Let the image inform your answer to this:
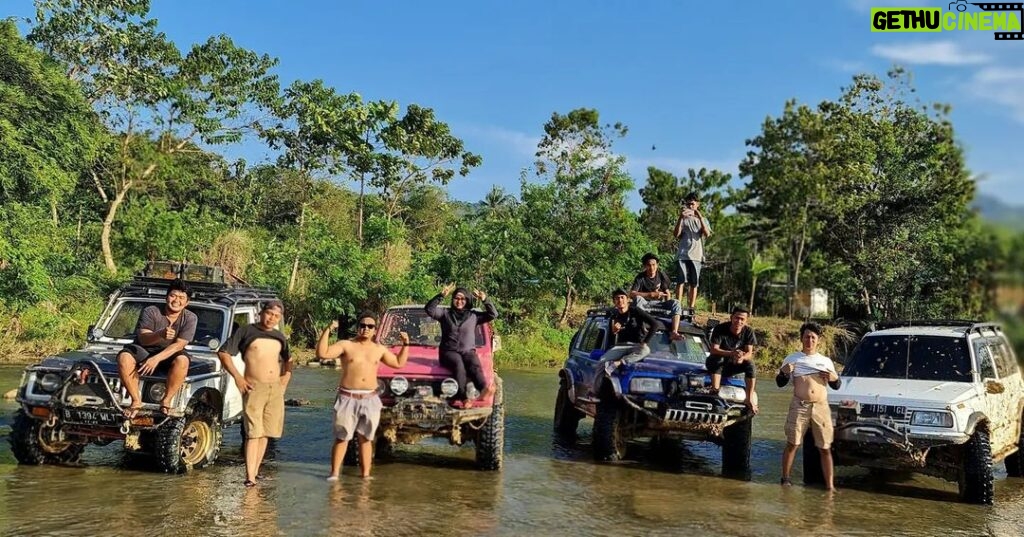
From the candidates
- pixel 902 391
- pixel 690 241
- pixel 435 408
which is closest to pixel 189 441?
pixel 435 408

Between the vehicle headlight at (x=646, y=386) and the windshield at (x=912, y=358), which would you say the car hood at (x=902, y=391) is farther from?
the vehicle headlight at (x=646, y=386)

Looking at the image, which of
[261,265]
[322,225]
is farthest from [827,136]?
[261,265]

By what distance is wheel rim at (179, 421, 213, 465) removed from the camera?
337 inches

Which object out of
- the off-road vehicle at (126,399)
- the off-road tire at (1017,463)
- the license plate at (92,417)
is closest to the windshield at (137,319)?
the off-road vehicle at (126,399)

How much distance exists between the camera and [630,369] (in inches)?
384

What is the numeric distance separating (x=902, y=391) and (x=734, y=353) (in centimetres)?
181

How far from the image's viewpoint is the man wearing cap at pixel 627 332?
1002cm

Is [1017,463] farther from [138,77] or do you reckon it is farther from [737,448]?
[138,77]

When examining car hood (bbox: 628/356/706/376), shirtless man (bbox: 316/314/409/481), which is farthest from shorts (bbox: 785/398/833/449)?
shirtless man (bbox: 316/314/409/481)

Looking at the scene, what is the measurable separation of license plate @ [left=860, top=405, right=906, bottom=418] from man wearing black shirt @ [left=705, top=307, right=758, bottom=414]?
1.24 meters

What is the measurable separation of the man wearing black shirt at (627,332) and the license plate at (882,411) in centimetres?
260

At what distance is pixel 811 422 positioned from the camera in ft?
28.6

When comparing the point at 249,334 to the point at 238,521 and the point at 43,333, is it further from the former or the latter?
the point at 43,333

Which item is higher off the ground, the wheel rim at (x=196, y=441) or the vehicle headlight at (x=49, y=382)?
the vehicle headlight at (x=49, y=382)
